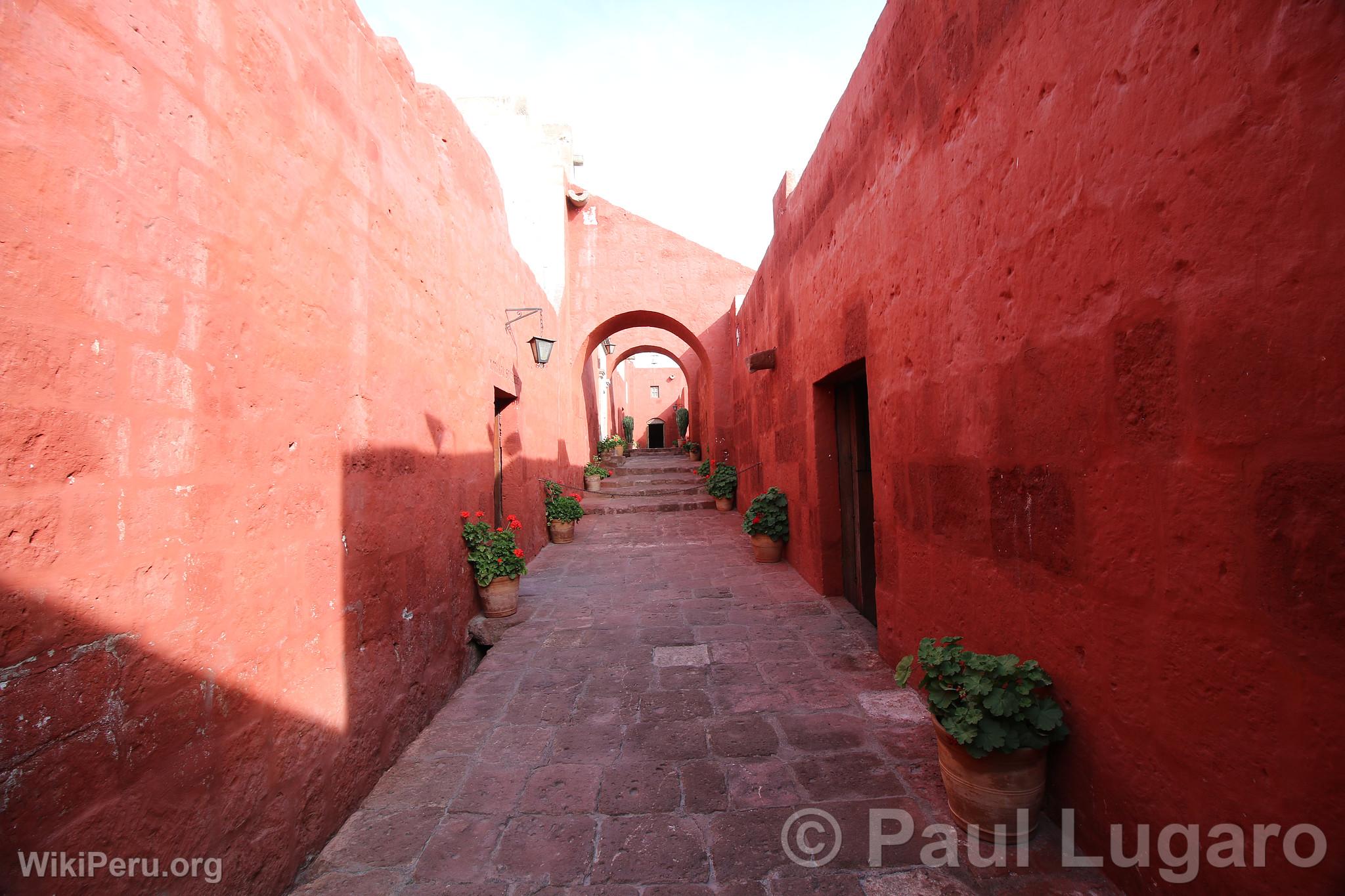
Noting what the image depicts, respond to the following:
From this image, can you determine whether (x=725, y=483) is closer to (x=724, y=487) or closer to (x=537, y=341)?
(x=724, y=487)

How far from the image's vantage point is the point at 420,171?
11.8 ft

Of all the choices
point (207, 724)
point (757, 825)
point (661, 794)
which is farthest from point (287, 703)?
point (757, 825)

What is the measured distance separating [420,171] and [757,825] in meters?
4.17

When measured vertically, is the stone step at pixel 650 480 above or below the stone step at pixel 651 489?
above

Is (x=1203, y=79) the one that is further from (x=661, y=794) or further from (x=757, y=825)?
(x=661, y=794)

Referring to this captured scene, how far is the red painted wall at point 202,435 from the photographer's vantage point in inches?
50.9

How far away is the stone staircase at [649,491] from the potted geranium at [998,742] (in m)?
8.09

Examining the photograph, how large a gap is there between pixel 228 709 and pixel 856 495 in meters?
4.19

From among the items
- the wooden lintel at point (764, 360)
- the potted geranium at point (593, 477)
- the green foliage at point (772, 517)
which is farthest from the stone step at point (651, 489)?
the wooden lintel at point (764, 360)

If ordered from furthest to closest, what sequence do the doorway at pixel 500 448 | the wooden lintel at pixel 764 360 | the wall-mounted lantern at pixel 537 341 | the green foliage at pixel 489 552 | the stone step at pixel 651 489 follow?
1. the stone step at pixel 651 489
2. the wooden lintel at pixel 764 360
3. the wall-mounted lantern at pixel 537 341
4. the doorway at pixel 500 448
5. the green foliage at pixel 489 552

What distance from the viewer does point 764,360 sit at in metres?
6.29

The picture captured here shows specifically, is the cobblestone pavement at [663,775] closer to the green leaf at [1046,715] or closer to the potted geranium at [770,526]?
the green leaf at [1046,715]

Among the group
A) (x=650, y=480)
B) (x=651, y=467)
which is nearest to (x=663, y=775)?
(x=650, y=480)

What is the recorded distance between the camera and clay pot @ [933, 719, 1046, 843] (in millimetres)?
1874
